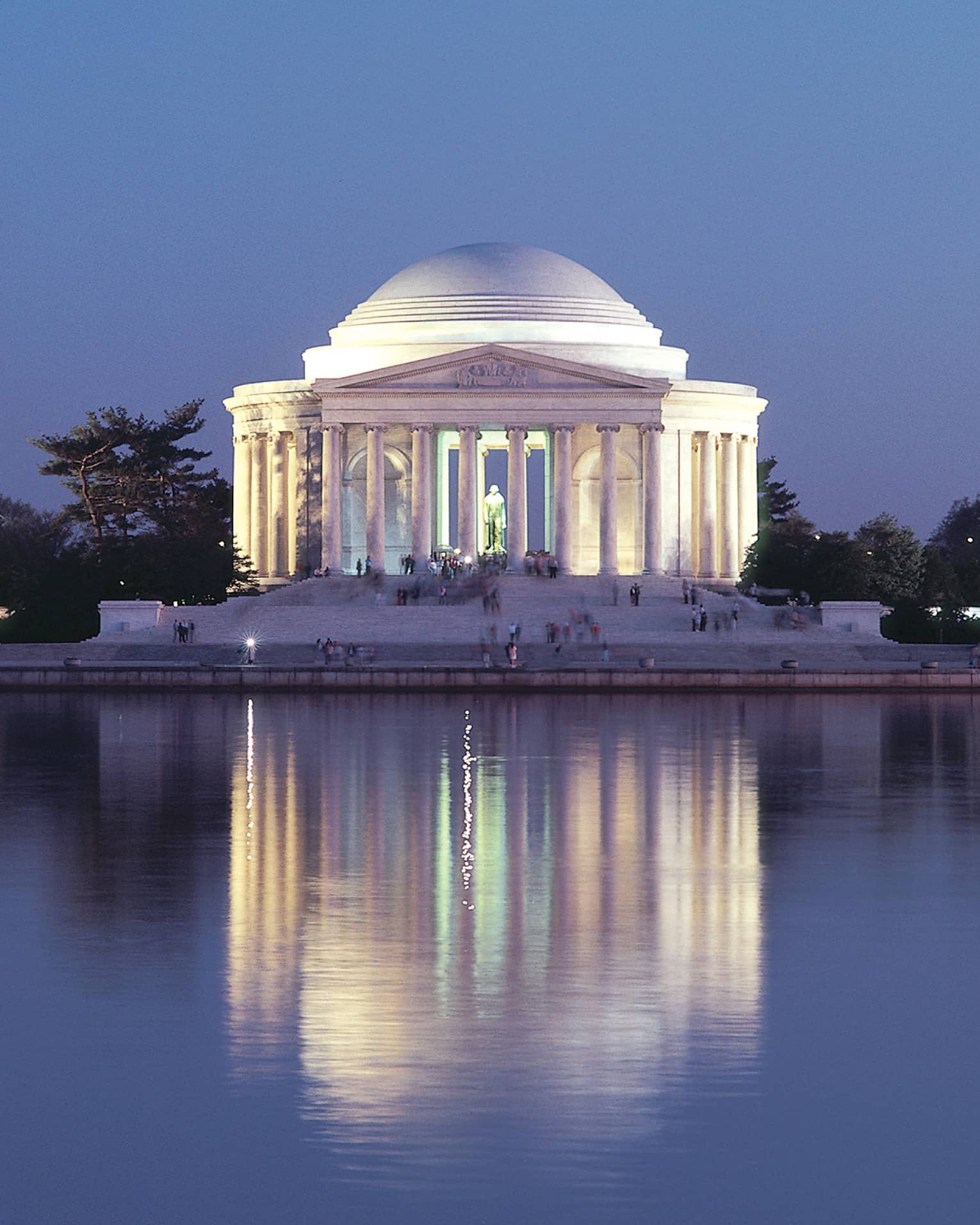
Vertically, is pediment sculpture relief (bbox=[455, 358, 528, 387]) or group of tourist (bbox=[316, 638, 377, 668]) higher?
pediment sculpture relief (bbox=[455, 358, 528, 387])

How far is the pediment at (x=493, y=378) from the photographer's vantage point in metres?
102

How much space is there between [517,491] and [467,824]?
248ft

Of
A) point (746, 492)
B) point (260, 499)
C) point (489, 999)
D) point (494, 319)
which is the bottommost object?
point (489, 999)

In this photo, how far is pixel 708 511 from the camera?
110188 millimetres

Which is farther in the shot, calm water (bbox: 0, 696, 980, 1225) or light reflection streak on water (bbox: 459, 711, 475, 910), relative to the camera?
light reflection streak on water (bbox: 459, 711, 475, 910)

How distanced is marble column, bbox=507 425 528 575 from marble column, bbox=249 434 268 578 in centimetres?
1367

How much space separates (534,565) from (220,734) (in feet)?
179

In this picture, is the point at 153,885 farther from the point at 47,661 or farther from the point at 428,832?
the point at 47,661

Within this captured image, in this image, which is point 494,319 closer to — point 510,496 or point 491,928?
point 510,496

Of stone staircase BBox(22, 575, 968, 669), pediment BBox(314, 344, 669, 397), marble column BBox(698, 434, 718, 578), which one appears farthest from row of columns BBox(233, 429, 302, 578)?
marble column BBox(698, 434, 718, 578)

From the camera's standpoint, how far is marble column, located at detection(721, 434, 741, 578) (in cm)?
11119

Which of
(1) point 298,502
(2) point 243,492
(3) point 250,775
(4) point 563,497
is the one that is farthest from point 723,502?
(3) point 250,775

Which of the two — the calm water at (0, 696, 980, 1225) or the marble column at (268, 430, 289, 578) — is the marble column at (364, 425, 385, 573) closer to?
the marble column at (268, 430, 289, 578)

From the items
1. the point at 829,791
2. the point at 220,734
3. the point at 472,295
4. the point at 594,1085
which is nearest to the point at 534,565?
the point at 472,295
